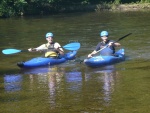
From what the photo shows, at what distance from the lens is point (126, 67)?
11422 millimetres

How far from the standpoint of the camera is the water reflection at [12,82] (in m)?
9.04

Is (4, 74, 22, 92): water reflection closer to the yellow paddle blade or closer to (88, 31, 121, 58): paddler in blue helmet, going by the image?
the yellow paddle blade

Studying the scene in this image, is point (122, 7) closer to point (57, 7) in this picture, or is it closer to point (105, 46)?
point (57, 7)

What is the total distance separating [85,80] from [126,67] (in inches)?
83.3

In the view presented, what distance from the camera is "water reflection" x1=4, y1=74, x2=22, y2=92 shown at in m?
9.04

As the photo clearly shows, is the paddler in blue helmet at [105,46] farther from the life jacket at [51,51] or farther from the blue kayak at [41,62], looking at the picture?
the life jacket at [51,51]

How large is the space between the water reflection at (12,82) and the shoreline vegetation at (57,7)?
2616 centimetres

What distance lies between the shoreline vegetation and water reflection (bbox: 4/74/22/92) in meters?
26.2

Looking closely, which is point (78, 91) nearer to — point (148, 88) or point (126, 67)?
point (148, 88)

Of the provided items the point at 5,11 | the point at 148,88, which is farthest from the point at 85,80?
the point at 5,11

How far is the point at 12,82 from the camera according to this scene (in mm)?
9781

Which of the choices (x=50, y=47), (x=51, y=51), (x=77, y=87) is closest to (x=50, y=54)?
(x=51, y=51)

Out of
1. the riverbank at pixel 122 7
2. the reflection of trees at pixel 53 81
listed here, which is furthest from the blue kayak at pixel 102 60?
the riverbank at pixel 122 7

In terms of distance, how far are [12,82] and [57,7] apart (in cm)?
3355
